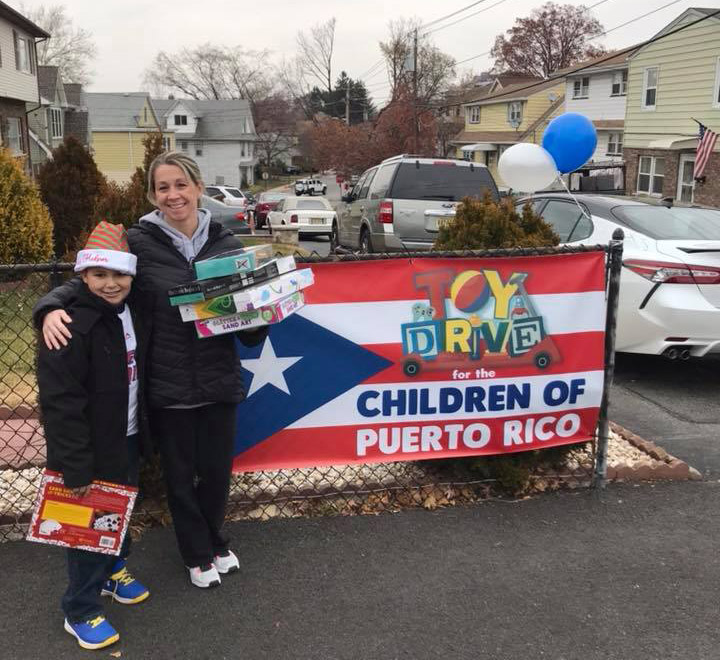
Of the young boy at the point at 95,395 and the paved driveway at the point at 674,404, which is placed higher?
the young boy at the point at 95,395

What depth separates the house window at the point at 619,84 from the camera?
107ft

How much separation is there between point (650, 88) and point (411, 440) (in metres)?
25.7

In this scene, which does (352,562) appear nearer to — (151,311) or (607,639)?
(607,639)

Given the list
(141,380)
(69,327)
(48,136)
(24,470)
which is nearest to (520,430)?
(141,380)

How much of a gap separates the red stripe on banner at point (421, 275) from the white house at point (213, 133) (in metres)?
67.2

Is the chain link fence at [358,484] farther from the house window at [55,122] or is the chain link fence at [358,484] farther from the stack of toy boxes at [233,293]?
the house window at [55,122]

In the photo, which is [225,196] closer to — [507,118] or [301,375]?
[507,118]

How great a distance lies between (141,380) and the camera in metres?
2.76

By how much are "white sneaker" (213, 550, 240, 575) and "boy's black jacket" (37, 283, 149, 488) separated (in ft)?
2.43

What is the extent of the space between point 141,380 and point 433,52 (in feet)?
198

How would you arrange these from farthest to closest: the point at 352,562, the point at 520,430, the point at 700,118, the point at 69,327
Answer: the point at 700,118 < the point at 520,430 < the point at 352,562 < the point at 69,327

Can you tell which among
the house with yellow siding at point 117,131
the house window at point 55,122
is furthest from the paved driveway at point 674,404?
the house with yellow siding at point 117,131

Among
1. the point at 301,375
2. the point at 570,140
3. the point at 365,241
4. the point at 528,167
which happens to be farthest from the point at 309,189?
the point at 301,375

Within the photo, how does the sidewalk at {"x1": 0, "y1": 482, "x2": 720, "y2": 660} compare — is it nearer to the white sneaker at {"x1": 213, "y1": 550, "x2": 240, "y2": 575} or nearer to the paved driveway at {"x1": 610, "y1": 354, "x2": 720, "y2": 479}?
the white sneaker at {"x1": 213, "y1": 550, "x2": 240, "y2": 575}
